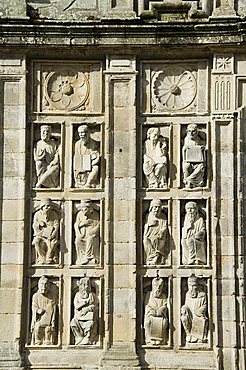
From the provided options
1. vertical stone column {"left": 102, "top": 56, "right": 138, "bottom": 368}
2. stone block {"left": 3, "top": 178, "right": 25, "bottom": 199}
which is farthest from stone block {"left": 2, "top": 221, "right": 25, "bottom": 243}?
vertical stone column {"left": 102, "top": 56, "right": 138, "bottom": 368}

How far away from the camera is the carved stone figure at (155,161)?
464 inches

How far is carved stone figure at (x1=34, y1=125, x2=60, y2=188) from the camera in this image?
1182 centimetres

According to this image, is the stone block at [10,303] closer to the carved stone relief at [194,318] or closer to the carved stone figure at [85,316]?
the carved stone figure at [85,316]

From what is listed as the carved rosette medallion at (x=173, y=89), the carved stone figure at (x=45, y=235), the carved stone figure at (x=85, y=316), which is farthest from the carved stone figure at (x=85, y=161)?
the carved stone figure at (x=85, y=316)

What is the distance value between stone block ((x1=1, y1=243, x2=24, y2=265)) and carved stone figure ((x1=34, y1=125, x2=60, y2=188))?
3.05 ft

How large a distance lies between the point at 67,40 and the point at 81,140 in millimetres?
1451

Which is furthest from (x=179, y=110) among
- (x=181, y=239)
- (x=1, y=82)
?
(x=1, y=82)

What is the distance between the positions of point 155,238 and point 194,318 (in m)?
1.24

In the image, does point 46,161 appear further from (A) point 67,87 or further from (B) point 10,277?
(B) point 10,277

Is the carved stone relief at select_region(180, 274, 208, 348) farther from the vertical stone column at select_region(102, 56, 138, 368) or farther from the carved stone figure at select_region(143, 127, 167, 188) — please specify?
the carved stone figure at select_region(143, 127, 167, 188)

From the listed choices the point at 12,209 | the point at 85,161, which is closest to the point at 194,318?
the point at 85,161

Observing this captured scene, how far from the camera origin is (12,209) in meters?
11.7

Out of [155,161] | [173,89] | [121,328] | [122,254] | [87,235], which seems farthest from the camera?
[173,89]

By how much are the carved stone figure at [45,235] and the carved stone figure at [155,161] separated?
148cm
